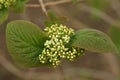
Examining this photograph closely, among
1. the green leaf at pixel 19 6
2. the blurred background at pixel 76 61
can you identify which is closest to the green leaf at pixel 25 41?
the green leaf at pixel 19 6

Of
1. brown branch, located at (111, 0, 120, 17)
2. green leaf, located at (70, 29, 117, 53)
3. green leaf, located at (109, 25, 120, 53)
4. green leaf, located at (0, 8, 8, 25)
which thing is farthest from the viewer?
brown branch, located at (111, 0, 120, 17)

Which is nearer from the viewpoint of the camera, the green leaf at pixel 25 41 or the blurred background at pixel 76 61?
the green leaf at pixel 25 41

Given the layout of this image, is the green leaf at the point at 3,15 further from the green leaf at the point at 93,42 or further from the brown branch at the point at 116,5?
the brown branch at the point at 116,5

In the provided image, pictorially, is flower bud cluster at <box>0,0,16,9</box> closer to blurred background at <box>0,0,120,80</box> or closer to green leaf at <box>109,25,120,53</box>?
green leaf at <box>109,25,120,53</box>

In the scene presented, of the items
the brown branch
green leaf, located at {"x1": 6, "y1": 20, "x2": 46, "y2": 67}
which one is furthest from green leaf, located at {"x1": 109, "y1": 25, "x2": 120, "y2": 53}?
the brown branch

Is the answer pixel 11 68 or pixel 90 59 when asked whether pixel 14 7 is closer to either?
pixel 11 68

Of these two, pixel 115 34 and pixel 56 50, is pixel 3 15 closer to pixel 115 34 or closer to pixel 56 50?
pixel 56 50

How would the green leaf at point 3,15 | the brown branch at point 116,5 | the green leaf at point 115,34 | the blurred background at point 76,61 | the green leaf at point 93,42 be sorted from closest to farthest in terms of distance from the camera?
1. the green leaf at point 93,42
2. the green leaf at point 3,15
3. the green leaf at point 115,34
4. the blurred background at point 76,61
5. the brown branch at point 116,5

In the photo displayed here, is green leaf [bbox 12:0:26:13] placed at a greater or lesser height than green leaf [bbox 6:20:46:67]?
greater
